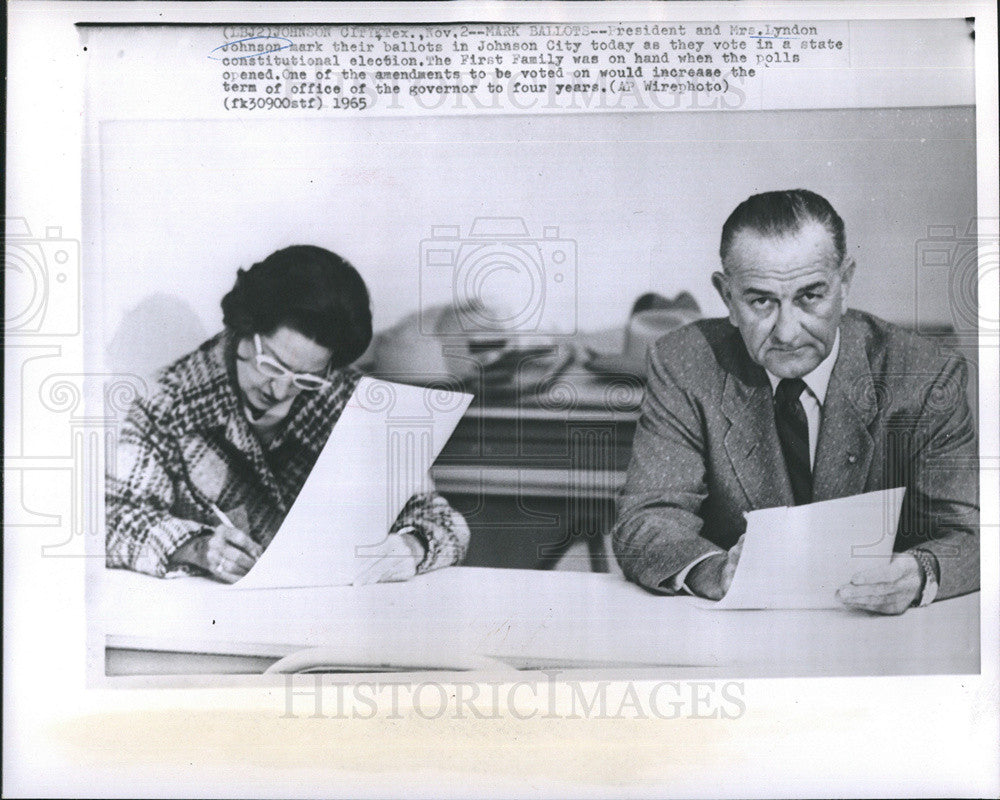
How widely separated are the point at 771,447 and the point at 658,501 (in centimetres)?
32

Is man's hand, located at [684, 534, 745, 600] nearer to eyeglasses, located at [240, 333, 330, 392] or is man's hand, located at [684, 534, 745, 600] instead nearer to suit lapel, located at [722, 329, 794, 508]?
suit lapel, located at [722, 329, 794, 508]

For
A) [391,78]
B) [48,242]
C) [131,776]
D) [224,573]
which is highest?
[391,78]

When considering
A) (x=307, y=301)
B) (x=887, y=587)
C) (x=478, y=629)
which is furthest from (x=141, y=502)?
(x=887, y=587)

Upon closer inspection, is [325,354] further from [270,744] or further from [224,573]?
[270,744]

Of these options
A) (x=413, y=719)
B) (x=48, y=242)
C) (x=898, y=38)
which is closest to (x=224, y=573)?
(x=413, y=719)

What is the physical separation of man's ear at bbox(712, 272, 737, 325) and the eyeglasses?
1.01 m

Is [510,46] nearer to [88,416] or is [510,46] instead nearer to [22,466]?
[88,416]

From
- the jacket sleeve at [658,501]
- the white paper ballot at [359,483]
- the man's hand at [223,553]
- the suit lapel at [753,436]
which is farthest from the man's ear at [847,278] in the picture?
the man's hand at [223,553]

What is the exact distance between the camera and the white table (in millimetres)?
2545

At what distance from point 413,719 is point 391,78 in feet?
5.27

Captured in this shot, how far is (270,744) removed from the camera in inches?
100

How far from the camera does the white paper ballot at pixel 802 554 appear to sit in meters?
2.57

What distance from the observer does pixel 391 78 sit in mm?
2557

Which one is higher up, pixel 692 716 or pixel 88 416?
pixel 88 416
